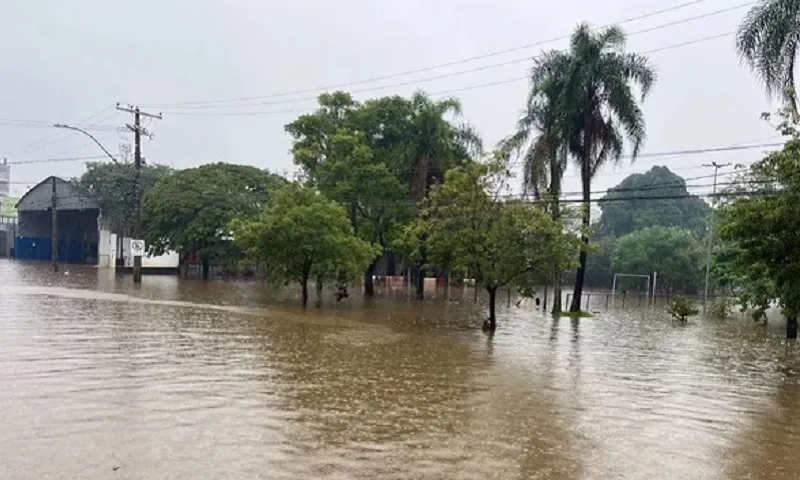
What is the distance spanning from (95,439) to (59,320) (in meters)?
13.7

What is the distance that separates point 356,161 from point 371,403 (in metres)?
27.3

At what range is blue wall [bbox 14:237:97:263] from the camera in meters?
72.5

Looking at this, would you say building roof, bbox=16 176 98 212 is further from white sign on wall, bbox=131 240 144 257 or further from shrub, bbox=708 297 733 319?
shrub, bbox=708 297 733 319

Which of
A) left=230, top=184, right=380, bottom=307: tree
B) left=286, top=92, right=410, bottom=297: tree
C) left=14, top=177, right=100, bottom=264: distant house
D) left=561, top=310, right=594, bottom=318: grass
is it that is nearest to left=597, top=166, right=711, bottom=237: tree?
left=286, top=92, right=410, bottom=297: tree

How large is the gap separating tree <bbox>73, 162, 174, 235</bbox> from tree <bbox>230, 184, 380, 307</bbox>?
112ft

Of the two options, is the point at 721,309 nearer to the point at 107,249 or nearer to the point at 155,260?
the point at 155,260

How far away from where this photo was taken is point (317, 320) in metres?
24.6

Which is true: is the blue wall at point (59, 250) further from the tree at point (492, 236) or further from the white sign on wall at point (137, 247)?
the tree at point (492, 236)

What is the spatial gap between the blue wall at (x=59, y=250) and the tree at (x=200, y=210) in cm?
2216

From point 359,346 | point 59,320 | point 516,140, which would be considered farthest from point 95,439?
point 516,140

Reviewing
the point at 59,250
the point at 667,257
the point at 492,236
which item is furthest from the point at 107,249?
the point at 492,236

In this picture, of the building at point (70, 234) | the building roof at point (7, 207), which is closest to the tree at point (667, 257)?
the building at point (70, 234)

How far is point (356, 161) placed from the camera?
37781mm

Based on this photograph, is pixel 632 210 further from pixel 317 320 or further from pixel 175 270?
pixel 317 320
